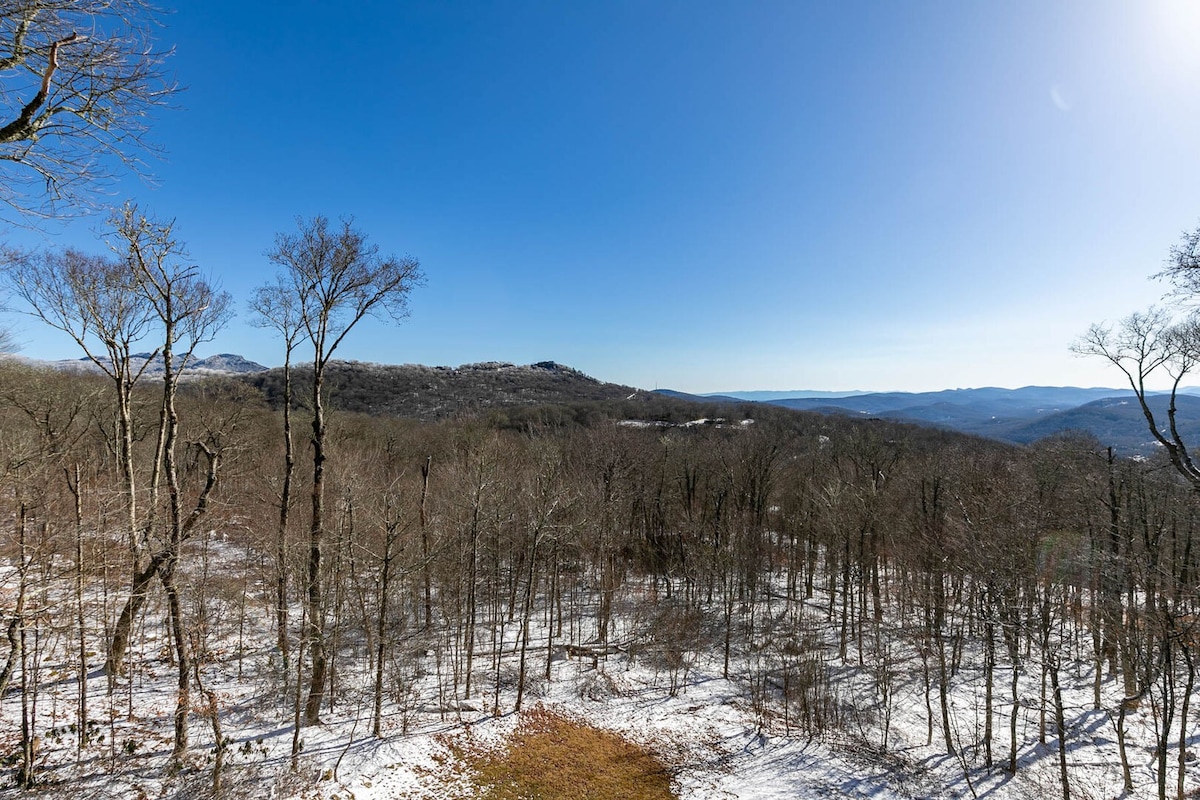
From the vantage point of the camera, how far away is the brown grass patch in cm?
1235

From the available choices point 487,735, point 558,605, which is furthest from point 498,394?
point 487,735

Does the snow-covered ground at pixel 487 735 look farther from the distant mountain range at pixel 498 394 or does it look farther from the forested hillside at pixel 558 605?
the distant mountain range at pixel 498 394

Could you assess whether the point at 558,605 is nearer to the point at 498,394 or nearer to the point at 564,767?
the point at 564,767

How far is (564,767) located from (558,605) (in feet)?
30.6

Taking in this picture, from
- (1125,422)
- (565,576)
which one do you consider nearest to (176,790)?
(565,576)

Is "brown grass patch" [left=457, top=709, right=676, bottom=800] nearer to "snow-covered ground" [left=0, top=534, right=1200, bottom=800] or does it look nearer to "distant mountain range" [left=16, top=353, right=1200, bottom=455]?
"snow-covered ground" [left=0, top=534, right=1200, bottom=800]

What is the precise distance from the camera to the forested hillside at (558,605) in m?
11.3

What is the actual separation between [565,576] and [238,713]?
19828 mm

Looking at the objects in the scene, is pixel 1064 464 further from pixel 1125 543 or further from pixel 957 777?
pixel 957 777

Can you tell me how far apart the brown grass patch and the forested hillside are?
245 cm

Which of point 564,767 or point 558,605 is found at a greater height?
point 558,605

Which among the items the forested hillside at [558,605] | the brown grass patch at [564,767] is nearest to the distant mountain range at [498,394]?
the forested hillside at [558,605]

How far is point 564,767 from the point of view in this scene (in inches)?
530

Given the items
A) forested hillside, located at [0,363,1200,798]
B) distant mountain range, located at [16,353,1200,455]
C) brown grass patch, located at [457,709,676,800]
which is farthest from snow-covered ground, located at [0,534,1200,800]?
distant mountain range, located at [16,353,1200,455]
